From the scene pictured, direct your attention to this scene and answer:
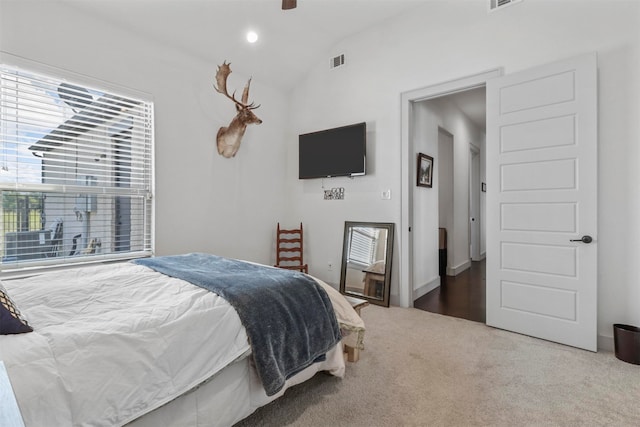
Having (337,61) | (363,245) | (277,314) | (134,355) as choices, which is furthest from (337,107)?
(134,355)

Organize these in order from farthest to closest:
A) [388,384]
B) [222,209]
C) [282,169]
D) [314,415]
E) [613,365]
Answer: [282,169] → [222,209] → [613,365] → [388,384] → [314,415]

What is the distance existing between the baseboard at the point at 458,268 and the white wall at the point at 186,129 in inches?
116

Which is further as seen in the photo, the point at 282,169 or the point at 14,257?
the point at 282,169

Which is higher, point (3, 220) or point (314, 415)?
point (3, 220)

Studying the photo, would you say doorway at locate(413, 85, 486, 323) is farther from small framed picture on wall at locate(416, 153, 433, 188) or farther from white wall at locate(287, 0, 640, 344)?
white wall at locate(287, 0, 640, 344)

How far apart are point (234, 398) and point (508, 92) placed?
3.16m

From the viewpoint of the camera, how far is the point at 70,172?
2.89 m

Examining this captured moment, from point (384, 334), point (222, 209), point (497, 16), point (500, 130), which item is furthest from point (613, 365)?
point (222, 209)

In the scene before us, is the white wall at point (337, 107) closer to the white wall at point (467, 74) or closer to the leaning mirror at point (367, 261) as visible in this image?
the white wall at point (467, 74)

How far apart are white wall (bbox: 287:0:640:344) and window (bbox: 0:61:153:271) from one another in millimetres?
2063

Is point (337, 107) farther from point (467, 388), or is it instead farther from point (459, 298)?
point (467, 388)

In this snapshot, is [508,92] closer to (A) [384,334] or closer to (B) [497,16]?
(B) [497,16]

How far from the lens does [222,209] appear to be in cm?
396

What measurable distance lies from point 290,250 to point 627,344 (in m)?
3.38
